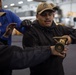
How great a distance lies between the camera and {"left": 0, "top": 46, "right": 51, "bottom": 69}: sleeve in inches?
33.7

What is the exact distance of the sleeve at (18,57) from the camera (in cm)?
86

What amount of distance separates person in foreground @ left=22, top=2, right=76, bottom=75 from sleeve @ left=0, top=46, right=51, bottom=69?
62 centimetres

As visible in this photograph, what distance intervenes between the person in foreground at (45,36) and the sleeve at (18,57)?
0.62 meters

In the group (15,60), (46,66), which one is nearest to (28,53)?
(15,60)

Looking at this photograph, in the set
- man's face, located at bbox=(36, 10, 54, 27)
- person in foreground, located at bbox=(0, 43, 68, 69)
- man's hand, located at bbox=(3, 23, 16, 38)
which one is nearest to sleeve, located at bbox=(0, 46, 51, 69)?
person in foreground, located at bbox=(0, 43, 68, 69)

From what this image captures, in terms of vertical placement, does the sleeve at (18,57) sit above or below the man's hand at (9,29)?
above

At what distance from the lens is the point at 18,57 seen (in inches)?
34.1

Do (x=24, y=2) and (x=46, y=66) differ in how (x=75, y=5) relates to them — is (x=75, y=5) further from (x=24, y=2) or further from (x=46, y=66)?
(x=46, y=66)

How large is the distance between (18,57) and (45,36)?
→ 0.75m

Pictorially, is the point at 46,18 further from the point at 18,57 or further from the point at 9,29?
the point at 18,57

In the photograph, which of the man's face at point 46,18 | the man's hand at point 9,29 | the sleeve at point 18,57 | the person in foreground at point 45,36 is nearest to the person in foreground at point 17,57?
the sleeve at point 18,57

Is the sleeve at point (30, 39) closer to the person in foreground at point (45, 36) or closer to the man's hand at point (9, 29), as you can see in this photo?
the person in foreground at point (45, 36)

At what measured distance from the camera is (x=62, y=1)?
47.4 feet

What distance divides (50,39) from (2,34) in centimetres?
50
